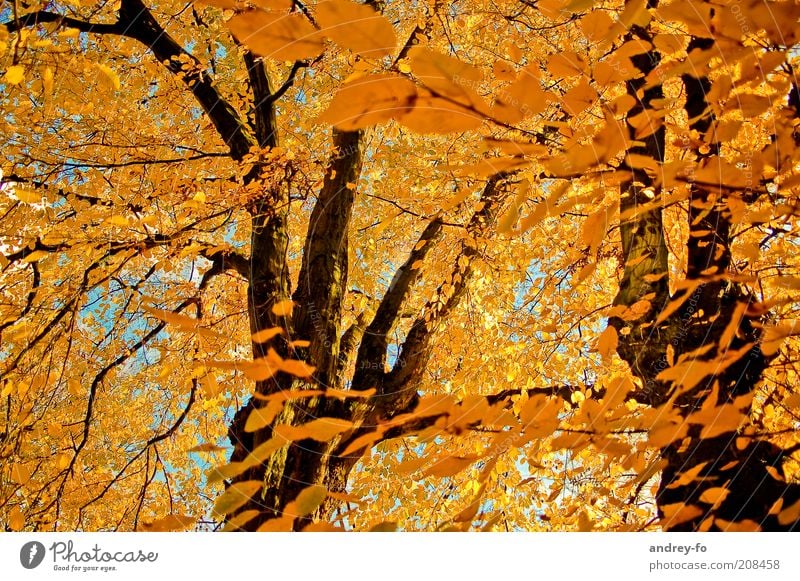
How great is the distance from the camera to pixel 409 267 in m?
4.28

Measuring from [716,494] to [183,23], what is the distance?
535cm

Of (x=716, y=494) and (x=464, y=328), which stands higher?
(x=464, y=328)

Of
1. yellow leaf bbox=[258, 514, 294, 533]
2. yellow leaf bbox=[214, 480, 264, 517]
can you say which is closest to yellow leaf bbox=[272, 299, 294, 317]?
yellow leaf bbox=[258, 514, 294, 533]

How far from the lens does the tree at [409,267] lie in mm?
1318

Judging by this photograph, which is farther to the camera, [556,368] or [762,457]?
[556,368]

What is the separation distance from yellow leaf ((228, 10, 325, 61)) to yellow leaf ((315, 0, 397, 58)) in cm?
3

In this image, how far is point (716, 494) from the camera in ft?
6.72

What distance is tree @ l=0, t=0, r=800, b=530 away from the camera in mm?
1318

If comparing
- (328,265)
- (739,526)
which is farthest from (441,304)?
(739,526)
